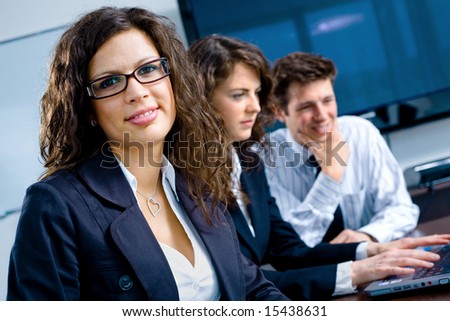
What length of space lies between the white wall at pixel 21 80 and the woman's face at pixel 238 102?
1184 mm

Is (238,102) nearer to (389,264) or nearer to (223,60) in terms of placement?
(223,60)

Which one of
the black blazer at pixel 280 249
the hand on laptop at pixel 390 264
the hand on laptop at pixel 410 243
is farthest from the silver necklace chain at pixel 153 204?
the hand on laptop at pixel 410 243

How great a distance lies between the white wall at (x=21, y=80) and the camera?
2898 millimetres

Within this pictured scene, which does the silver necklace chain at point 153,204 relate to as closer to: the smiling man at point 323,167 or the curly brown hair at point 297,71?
the smiling man at point 323,167

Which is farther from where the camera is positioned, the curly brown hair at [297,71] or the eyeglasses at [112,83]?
the curly brown hair at [297,71]

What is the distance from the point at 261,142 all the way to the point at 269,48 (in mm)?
1006

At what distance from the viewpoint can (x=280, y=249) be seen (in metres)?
1.73

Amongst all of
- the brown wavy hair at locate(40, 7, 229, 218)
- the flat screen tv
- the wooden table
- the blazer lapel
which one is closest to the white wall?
the flat screen tv

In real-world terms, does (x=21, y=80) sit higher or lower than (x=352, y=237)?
higher

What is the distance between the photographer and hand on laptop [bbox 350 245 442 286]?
130 cm

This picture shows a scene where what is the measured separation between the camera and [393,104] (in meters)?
2.96

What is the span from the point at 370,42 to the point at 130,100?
2060 mm

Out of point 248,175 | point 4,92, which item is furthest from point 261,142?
point 4,92

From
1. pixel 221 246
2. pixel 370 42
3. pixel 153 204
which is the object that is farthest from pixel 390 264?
pixel 370 42
